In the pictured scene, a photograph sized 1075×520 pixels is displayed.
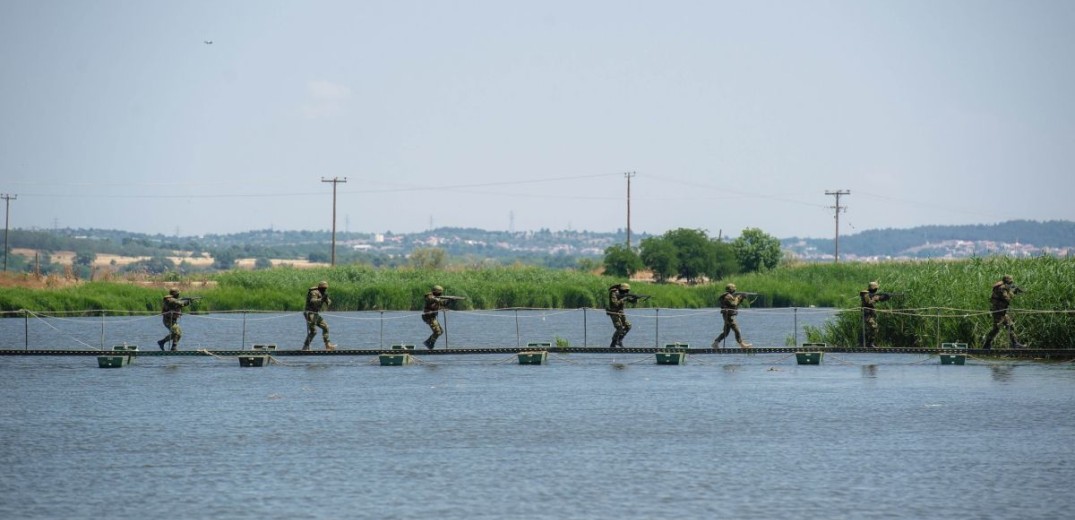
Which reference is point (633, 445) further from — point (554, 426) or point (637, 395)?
point (637, 395)

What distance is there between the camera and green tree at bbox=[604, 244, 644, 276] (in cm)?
12700

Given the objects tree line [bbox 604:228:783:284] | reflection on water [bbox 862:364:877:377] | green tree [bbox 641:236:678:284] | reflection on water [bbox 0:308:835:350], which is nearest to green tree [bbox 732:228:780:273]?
tree line [bbox 604:228:783:284]

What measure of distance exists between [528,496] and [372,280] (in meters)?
70.4

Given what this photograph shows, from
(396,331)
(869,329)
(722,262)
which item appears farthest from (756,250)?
(869,329)

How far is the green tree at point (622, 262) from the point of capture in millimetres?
127000

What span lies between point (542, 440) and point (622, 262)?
323ft

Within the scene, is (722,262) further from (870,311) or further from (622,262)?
(870,311)

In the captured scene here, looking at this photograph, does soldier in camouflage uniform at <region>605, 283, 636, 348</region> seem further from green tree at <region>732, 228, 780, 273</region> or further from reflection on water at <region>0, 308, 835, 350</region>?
green tree at <region>732, 228, 780, 273</region>

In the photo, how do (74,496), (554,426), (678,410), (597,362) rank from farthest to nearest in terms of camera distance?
1. (597,362)
2. (678,410)
3. (554,426)
4. (74,496)

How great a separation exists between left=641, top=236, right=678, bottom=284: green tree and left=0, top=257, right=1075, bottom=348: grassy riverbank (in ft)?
83.6

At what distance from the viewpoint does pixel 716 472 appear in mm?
24828

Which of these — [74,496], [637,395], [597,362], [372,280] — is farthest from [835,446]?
[372,280]

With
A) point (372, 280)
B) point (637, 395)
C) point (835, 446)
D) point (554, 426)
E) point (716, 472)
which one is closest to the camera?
point (716, 472)

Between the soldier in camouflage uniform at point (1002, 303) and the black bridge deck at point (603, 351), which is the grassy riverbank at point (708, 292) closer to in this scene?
the soldier in camouflage uniform at point (1002, 303)
